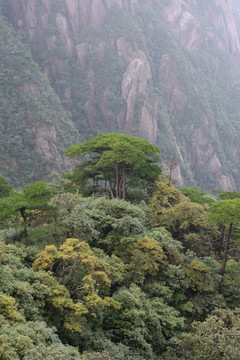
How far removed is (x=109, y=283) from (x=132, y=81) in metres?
78.0

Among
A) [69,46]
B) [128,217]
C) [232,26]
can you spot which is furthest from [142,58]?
[128,217]

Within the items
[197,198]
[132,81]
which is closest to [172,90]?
[132,81]

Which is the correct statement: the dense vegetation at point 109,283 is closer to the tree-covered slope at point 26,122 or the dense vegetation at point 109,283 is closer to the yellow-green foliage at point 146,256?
the yellow-green foliage at point 146,256

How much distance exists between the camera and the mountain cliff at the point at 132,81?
271 feet

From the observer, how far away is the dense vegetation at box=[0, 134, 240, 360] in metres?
9.80

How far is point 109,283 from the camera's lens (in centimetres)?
1216

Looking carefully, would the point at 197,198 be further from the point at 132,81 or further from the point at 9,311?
the point at 132,81

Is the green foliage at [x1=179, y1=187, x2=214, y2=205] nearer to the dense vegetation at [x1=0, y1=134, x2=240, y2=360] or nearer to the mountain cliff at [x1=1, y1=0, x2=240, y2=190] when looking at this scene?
the dense vegetation at [x1=0, y1=134, x2=240, y2=360]

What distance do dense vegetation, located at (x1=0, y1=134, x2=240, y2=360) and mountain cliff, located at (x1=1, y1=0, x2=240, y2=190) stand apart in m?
52.5

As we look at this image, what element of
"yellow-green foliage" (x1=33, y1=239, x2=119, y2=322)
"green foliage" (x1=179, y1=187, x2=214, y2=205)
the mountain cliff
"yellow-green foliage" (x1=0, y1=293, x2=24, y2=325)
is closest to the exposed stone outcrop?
the mountain cliff

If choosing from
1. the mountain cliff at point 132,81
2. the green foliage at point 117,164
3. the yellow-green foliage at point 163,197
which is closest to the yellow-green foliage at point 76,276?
the yellow-green foliage at point 163,197

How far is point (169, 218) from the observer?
70.8 ft

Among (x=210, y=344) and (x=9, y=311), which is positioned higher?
(x=9, y=311)

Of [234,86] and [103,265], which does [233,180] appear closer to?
[234,86]
